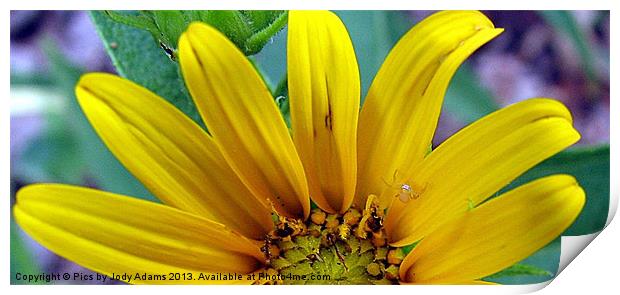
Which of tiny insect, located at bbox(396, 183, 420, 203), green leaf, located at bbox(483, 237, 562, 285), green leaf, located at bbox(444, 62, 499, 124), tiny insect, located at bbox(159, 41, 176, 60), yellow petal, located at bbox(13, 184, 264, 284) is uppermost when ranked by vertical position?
tiny insect, located at bbox(159, 41, 176, 60)

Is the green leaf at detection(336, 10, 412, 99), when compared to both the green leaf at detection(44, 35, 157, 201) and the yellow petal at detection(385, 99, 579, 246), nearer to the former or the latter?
the yellow petal at detection(385, 99, 579, 246)

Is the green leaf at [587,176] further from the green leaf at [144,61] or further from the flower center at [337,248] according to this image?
the green leaf at [144,61]

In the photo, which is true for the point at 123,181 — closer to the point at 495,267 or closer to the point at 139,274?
the point at 139,274

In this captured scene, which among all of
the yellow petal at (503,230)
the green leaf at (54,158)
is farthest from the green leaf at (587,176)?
the green leaf at (54,158)

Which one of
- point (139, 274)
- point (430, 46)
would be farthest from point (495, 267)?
point (139, 274)

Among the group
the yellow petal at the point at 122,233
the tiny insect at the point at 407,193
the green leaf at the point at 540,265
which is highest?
the tiny insect at the point at 407,193

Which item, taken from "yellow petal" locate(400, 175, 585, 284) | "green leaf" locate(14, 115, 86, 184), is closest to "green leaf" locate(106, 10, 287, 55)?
"green leaf" locate(14, 115, 86, 184)
